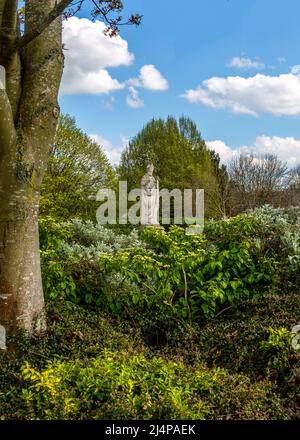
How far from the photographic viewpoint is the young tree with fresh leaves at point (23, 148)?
151 inches

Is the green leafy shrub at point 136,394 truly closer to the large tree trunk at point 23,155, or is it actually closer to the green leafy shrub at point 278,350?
the green leafy shrub at point 278,350

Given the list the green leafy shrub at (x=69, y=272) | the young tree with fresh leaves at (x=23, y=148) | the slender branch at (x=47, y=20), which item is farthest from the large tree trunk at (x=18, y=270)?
the slender branch at (x=47, y=20)

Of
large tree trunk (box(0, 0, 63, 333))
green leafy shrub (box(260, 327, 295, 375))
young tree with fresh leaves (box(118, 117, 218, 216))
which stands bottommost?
green leafy shrub (box(260, 327, 295, 375))

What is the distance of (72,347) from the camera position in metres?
3.77

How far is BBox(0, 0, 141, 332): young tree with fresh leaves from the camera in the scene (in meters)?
3.84

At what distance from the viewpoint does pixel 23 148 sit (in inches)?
155

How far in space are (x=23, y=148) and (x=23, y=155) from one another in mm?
74

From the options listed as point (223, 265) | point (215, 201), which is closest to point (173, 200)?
point (215, 201)

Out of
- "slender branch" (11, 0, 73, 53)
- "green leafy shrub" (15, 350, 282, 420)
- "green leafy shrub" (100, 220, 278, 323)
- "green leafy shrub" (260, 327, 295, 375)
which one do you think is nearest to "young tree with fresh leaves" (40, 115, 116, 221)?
"green leafy shrub" (100, 220, 278, 323)

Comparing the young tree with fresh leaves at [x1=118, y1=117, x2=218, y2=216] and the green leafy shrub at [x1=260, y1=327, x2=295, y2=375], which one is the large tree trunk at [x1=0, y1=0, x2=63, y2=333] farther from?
the young tree with fresh leaves at [x1=118, y1=117, x2=218, y2=216]

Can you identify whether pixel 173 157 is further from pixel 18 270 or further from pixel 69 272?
pixel 18 270

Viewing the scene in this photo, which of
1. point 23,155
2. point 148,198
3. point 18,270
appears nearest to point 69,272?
point 18,270

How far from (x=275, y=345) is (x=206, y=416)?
52.5 inches
